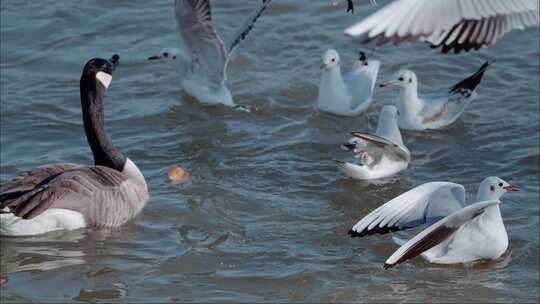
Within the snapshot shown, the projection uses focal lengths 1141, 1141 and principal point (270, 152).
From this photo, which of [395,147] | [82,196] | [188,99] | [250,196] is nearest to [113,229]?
[82,196]

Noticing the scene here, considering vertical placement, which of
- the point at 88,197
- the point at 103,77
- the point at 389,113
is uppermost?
the point at 103,77

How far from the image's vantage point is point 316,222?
826 cm

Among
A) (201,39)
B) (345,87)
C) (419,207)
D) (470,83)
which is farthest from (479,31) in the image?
(201,39)

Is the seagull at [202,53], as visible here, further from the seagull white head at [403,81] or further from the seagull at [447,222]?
the seagull at [447,222]

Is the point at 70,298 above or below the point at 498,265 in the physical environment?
above

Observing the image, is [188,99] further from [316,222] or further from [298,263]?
[298,263]

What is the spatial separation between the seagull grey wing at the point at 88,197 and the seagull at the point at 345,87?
112 inches

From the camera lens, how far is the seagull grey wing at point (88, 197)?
7.84m

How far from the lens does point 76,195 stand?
26.4 feet

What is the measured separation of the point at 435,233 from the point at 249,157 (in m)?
2.59

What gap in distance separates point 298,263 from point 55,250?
162 cm

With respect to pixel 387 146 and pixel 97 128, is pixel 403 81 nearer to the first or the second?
pixel 387 146

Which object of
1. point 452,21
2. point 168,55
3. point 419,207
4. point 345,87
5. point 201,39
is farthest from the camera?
point 168,55

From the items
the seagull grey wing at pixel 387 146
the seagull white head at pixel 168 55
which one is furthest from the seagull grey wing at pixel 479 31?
the seagull white head at pixel 168 55
